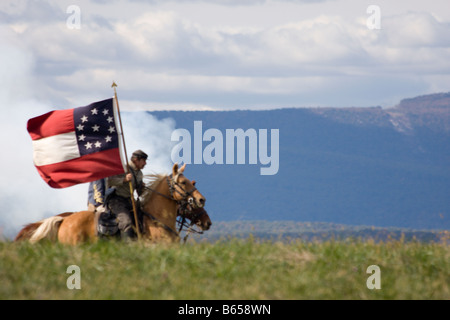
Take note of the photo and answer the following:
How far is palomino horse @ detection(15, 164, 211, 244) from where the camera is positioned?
1697 centimetres

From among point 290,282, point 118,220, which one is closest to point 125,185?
point 118,220

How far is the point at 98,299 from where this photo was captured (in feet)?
41.1

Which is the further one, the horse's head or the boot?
the horse's head

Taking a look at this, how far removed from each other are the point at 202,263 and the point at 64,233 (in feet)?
13.1

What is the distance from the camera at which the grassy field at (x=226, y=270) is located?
506 inches

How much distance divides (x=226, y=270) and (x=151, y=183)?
16.5ft

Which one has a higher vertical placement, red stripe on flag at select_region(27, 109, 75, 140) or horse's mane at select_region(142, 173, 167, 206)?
red stripe on flag at select_region(27, 109, 75, 140)

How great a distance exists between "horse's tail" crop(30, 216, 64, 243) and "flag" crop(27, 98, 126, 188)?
75cm

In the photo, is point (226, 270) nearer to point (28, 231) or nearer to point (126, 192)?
point (126, 192)

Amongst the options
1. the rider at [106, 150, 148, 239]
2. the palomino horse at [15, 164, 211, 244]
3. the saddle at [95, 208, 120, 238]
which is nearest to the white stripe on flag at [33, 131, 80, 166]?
the rider at [106, 150, 148, 239]

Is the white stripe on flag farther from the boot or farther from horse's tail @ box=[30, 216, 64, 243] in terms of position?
the boot

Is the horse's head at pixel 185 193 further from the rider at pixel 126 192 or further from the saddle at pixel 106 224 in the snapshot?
the saddle at pixel 106 224
